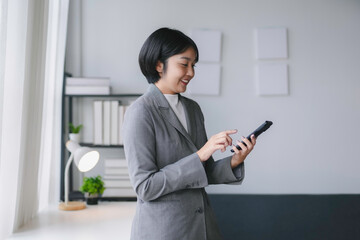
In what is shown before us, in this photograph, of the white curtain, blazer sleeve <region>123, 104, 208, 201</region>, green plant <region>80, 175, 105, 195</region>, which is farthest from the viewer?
green plant <region>80, 175, 105, 195</region>

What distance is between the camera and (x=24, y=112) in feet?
6.10

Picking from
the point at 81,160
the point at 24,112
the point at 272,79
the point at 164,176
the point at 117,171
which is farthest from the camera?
the point at 272,79

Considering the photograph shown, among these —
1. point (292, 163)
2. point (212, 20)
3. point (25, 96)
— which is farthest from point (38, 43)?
point (292, 163)

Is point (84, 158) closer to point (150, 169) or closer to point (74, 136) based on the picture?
point (74, 136)

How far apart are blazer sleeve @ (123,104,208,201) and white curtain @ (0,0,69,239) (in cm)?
77

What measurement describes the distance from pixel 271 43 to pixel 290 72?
26 cm

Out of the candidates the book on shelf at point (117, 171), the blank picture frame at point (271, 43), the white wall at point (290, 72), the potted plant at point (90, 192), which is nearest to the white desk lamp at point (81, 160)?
the potted plant at point (90, 192)

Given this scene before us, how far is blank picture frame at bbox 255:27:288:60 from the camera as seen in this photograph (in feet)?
9.25

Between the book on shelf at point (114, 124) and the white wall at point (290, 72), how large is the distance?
299 millimetres

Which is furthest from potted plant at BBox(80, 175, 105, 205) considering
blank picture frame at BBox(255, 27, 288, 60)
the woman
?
blank picture frame at BBox(255, 27, 288, 60)

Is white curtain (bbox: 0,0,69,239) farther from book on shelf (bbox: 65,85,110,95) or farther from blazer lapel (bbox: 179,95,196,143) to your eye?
blazer lapel (bbox: 179,95,196,143)

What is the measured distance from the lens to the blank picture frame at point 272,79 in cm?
281

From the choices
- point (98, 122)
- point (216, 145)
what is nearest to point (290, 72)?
point (98, 122)

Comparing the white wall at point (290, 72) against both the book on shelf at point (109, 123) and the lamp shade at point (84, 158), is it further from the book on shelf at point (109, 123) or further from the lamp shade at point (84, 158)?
the lamp shade at point (84, 158)
